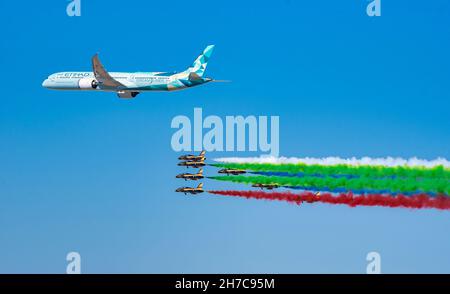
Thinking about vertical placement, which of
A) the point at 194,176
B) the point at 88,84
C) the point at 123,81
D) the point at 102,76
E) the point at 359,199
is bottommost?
the point at 359,199

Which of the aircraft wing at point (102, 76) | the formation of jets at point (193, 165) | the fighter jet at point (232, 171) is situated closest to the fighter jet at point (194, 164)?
the formation of jets at point (193, 165)

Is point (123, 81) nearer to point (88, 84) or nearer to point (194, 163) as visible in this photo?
point (88, 84)

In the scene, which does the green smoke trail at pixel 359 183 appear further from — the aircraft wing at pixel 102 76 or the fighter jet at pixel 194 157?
the aircraft wing at pixel 102 76

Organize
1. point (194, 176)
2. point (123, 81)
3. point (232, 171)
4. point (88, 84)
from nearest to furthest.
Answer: point (123, 81), point (232, 171), point (88, 84), point (194, 176)

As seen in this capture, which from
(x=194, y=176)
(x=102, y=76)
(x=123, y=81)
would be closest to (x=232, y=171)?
(x=194, y=176)

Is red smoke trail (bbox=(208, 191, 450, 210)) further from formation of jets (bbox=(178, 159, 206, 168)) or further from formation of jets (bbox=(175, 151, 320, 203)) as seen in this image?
formation of jets (bbox=(178, 159, 206, 168))
